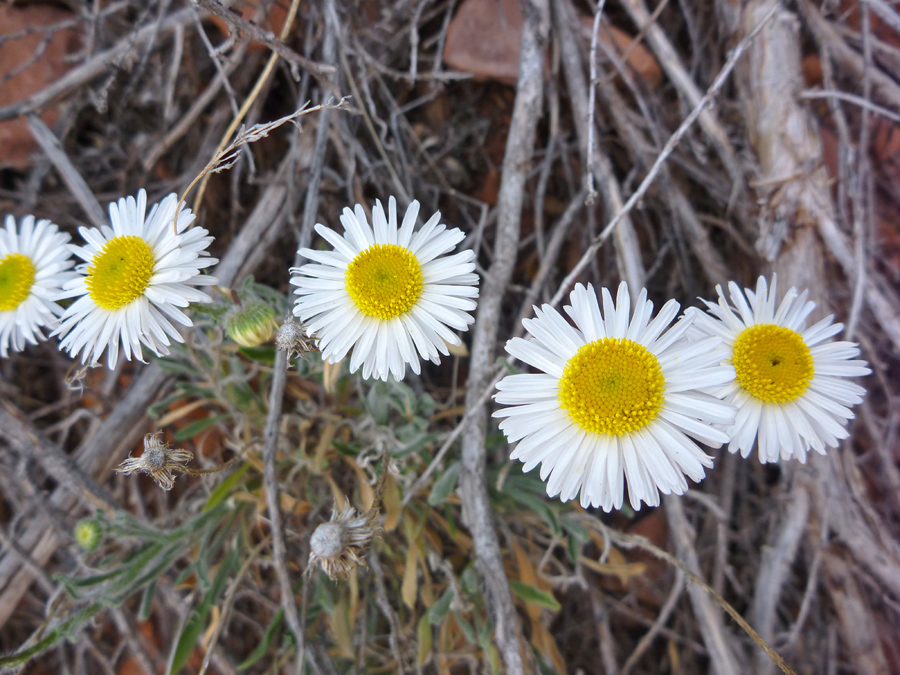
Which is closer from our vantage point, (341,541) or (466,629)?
(341,541)

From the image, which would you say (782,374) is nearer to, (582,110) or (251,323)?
(582,110)

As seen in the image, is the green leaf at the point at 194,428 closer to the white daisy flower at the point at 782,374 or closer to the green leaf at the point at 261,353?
the green leaf at the point at 261,353

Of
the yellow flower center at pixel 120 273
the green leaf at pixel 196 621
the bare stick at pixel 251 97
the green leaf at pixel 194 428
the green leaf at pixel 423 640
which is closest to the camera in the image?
the yellow flower center at pixel 120 273

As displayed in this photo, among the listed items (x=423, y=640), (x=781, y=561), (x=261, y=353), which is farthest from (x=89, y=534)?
(x=781, y=561)

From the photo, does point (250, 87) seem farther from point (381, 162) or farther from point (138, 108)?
point (381, 162)

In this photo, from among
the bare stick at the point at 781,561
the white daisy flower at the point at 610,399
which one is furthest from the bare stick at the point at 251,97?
the bare stick at the point at 781,561

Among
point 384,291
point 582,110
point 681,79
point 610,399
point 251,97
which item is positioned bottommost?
point 610,399
